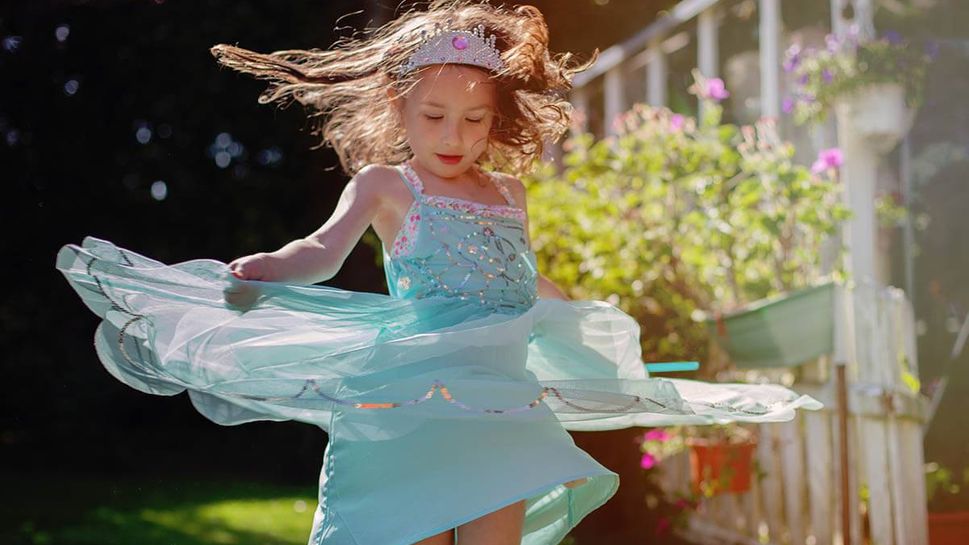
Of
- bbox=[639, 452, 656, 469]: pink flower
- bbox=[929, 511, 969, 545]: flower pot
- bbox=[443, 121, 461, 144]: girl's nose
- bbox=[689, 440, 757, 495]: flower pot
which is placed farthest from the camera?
bbox=[639, 452, 656, 469]: pink flower

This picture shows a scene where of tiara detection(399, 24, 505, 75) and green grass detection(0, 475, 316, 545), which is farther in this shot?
green grass detection(0, 475, 316, 545)

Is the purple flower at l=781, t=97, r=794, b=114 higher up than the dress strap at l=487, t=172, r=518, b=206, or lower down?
higher up

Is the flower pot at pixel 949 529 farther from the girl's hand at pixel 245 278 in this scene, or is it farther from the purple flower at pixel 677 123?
the girl's hand at pixel 245 278

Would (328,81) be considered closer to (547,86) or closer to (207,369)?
(547,86)

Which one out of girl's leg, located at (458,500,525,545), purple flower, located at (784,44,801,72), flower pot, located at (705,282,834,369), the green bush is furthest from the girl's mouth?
purple flower, located at (784,44,801,72)

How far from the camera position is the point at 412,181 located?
208 cm

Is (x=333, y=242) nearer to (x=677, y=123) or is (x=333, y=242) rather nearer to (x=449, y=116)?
(x=449, y=116)

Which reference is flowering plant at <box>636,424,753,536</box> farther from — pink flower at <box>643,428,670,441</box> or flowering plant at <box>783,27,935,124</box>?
flowering plant at <box>783,27,935,124</box>

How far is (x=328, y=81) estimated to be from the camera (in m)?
2.21

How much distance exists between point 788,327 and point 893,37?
831mm

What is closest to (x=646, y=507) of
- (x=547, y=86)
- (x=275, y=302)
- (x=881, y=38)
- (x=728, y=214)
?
(x=728, y=214)

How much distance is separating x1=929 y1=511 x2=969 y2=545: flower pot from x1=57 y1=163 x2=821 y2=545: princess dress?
137 centimetres

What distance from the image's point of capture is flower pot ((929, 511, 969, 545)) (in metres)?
3.06

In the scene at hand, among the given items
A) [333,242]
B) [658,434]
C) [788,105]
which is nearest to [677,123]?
[788,105]
